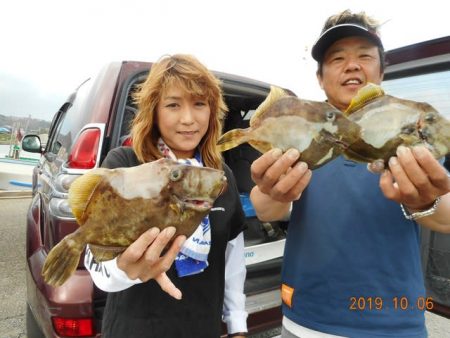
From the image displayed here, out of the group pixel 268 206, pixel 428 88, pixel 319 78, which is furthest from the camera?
pixel 428 88

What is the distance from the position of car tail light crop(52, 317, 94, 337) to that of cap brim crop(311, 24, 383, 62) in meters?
2.10

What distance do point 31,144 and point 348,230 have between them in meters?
4.53

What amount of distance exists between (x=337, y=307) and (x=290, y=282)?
26cm

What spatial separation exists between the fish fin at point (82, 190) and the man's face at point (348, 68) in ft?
4.10

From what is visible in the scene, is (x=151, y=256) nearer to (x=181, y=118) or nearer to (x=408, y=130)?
(x=181, y=118)

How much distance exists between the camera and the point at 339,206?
5.80 ft

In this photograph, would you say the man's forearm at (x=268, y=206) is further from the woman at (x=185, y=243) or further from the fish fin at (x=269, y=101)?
the fish fin at (x=269, y=101)

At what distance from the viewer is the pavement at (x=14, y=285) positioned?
401cm

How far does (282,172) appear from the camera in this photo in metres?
1.50

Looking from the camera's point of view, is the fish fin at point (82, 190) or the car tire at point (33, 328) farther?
the car tire at point (33, 328)

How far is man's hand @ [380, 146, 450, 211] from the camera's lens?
136 cm

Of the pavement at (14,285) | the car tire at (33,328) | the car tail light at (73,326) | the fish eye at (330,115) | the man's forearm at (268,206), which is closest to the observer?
the fish eye at (330,115)
